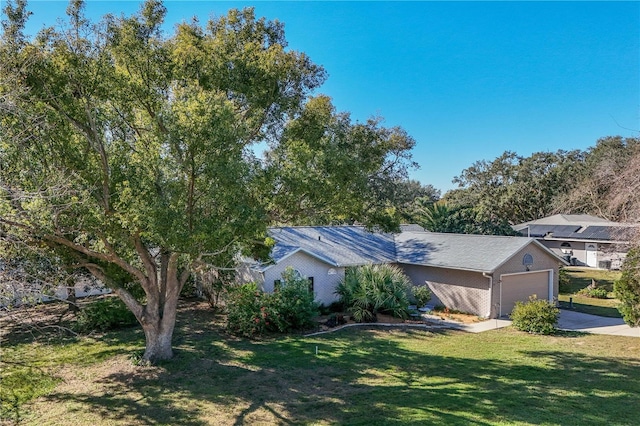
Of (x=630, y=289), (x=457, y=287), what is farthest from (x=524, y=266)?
(x=630, y=289)

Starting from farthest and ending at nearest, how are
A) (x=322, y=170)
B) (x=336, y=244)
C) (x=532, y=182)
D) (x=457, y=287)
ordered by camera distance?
(x=532, y=182) < (x=336, y=244) < (x=457, y=287) < (x=322, y=170)

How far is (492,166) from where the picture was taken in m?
57.2

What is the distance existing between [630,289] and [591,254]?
2895cm

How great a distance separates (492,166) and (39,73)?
57.1m

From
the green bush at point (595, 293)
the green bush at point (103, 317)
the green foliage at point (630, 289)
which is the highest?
the green foliage at point (630, 289)

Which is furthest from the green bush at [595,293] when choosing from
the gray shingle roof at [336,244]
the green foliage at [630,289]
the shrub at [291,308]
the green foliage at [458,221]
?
the shrub at [291,308]

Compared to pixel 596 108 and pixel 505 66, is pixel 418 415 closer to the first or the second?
pixel 505 66

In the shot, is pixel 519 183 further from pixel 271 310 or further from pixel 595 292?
pixel 271 310

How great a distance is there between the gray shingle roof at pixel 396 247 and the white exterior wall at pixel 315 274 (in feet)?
1.27

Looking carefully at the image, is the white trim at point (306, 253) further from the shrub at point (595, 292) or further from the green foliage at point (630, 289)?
the shrub at point (595, 292)

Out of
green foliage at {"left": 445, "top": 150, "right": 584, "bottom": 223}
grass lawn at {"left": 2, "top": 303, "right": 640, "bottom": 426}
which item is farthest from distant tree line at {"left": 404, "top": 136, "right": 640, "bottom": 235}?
grass lawn at {"left": 2, "top": 303, "right": 640, "bottom": 426}

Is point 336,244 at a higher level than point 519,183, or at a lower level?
lower

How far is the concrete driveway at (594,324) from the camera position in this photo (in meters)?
16.6

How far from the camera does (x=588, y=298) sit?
24391 mm
